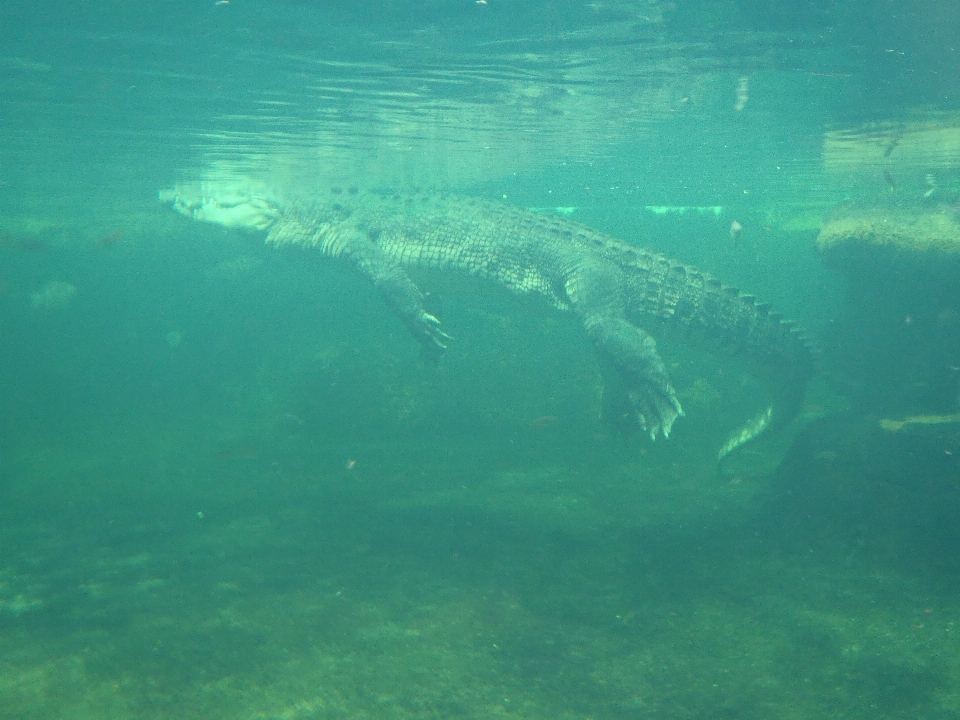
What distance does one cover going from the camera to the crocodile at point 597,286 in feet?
28.5

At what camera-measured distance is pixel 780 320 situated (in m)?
9.35

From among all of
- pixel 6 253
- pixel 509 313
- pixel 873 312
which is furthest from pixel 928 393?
pixel 6 253

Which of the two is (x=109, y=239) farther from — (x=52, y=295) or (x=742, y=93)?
(x=742, y=93)

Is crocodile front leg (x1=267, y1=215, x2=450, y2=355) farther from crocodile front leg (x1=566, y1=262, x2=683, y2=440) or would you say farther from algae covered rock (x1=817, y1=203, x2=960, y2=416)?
algae covered rock (x1=817, y1=203, x2=960, y2=416)

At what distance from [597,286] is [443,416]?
16.7ft

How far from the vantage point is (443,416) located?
12859 millimetres

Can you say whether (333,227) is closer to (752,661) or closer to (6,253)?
(752,661)

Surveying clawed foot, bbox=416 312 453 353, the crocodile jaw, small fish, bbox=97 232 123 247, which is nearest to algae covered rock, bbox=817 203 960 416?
clawed foot, bbox=416 312 453 353

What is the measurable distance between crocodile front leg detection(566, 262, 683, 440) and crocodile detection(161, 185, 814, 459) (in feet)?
0.06

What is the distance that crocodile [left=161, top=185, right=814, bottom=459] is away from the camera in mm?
8695

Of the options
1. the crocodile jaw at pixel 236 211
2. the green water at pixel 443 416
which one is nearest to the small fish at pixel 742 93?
the green water at pixel 443 416

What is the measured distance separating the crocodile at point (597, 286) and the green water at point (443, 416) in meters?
0.71

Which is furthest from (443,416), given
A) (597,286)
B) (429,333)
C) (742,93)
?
(742,93)

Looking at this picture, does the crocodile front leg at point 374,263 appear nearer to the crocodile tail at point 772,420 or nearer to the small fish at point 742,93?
the crocodile tail at point 772,420
